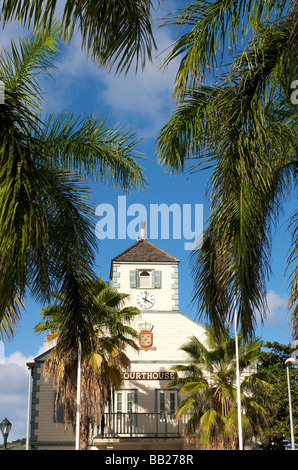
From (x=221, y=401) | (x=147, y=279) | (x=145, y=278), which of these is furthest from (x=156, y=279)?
Result: (x=221, y=401)

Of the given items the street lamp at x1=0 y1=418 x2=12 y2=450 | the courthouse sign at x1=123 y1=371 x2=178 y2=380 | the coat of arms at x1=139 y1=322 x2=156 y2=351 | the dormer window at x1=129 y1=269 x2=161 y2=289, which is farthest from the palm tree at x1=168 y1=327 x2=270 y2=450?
the dormer window at x1=129 y1=269 x2=161 y2=289

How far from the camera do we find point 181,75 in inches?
279

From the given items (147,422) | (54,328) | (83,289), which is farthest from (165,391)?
(83,289)

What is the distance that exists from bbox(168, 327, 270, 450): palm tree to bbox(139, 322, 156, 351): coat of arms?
8063mm

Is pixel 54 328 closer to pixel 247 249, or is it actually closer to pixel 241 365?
pixel 241 365

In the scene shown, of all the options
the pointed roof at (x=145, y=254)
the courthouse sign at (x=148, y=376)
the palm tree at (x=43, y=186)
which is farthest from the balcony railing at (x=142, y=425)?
the palm tree at (x=43, y=186)

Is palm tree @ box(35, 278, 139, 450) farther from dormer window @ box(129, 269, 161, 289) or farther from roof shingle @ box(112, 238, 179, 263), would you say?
roof shingle @ box(112, 238, 179, 263)

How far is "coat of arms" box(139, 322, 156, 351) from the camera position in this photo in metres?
36.6

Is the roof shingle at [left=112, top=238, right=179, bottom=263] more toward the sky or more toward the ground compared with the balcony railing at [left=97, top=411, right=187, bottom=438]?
more toward the sky

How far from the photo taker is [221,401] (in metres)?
26.6

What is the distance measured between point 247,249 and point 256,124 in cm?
148

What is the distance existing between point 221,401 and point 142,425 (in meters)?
9.09

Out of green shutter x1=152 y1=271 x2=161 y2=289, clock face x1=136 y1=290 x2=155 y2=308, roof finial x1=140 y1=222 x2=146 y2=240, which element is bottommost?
clock face x1=136 y1=290 x2=155 y2=308

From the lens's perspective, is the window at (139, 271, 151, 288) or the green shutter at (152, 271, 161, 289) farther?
the window at (139, 271, 151, 288)
